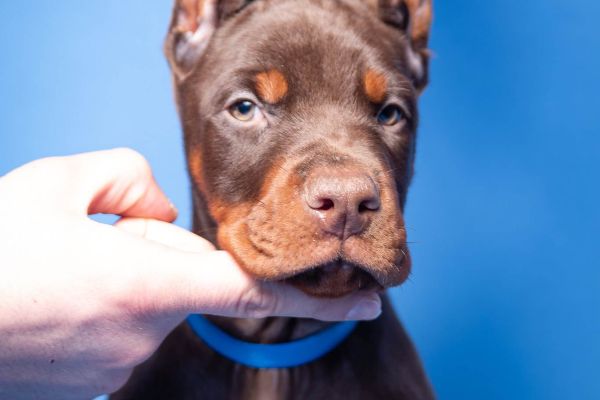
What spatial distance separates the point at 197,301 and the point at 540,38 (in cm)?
294

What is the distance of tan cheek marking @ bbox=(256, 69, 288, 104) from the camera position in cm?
250

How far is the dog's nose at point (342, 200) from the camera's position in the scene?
202 cm

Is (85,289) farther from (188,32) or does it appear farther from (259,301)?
(188,32)

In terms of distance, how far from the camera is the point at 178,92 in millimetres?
2941

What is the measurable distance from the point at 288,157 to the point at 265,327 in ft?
2.46

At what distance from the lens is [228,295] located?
6.88 ft

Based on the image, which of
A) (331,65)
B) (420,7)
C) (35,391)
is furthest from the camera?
(420,7)

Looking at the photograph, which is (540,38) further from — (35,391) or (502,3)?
(35,391)

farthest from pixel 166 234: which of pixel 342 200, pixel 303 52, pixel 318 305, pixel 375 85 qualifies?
pixel 375 85

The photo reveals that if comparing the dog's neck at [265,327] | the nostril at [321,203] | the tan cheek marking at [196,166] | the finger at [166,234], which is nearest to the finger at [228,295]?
the finger at [166,234]

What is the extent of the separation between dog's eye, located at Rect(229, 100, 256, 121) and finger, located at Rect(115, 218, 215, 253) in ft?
1.54

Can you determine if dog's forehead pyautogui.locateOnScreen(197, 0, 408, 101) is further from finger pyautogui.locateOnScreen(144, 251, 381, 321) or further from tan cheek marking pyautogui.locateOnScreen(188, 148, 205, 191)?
finger pyautogui.locateOnScreen(144, 251, 381, 321)

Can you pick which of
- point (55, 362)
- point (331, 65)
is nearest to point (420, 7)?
point (331, 65)

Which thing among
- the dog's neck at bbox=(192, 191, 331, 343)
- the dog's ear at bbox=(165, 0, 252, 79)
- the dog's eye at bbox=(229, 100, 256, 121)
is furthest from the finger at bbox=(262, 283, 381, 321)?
the dog's ear at bbox=(165, 0, 252, 79)
